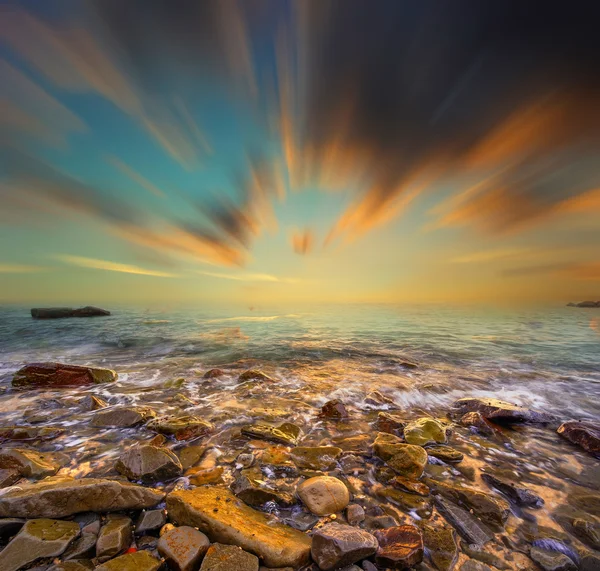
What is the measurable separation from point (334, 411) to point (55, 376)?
35.4 feet

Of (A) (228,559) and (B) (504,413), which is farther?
(B) (504,413)

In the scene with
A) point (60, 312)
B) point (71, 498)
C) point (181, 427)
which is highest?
point (60, 312)

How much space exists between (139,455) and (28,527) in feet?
5.48

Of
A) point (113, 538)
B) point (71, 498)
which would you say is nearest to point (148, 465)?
point (71, 498)

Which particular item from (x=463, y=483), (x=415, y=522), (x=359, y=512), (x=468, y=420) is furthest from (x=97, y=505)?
(x=468, y=420)

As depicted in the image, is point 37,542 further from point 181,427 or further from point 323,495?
Result: point 323,495

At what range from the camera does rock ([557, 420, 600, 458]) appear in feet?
19.6

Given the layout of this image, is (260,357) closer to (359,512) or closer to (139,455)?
(139,455)

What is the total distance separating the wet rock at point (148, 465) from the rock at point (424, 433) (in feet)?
16.6

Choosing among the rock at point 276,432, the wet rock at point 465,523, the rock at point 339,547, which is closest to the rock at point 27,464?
the rock at point 276,432

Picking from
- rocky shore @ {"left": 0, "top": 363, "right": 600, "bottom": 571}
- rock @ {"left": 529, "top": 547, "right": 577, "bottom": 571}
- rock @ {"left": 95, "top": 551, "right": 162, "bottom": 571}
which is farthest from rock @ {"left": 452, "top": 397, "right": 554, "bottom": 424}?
rock @ {"left": 95, "top": 551, "right": 162, "bottom": 571}

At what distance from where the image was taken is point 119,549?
3039 millimetres

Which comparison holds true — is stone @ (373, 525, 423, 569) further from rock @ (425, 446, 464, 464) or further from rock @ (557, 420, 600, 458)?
rock @ (557, 420, 600, 458)

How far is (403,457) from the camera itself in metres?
5.09
